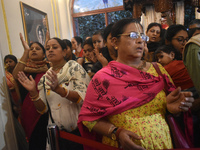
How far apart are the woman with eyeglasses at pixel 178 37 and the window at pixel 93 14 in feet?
17.7

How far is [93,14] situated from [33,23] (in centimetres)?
308

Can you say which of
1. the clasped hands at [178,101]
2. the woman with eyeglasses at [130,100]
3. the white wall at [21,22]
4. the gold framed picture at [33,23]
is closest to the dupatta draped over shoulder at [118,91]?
the woman with eyeglasses at [130,100]

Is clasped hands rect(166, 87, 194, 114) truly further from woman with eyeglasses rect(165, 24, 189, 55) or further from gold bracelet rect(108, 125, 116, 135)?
woman with eyeglasses rect(165, 24, 189, 55)

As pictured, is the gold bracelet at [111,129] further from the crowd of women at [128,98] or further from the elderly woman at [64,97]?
the elderly woman at [64,97]

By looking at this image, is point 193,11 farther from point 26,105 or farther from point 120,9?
point 26,105

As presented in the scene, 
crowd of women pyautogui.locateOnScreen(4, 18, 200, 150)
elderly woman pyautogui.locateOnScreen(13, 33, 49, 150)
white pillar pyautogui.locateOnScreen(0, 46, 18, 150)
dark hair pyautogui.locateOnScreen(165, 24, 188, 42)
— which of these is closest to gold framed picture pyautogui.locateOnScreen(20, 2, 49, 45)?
elderly woman pyautogui.locateOnScreen(13, 33, 49, 150)

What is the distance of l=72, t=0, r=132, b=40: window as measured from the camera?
283 inches

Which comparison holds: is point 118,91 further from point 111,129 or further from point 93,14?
point 93,14

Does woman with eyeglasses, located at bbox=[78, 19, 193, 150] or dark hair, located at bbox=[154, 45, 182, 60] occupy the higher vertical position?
dark hair, located at bbox=[154, 45, 182, 60]

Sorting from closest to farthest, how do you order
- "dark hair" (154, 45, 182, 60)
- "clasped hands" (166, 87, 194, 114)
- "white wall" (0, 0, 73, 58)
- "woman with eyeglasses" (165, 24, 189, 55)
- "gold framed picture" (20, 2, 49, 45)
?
"clasped hands" (166, 87, 194, 114)
"dark hair" (154, 45, 182, 60)
"woman with eyeglasses" (165, 24, 189, 55)
"white wall" (0, 0, 73, 58)
"gold framed picture" (20, 2, 49, 45)

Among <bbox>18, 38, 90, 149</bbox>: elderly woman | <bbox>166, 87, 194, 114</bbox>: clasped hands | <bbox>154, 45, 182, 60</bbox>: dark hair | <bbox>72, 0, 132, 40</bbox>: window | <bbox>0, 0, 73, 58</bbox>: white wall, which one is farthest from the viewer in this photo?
<bbox>72, 0, 132, 40</bbox>: window

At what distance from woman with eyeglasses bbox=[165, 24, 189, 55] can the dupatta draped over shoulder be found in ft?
3.04

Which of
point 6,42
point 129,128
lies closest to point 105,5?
point 6,42

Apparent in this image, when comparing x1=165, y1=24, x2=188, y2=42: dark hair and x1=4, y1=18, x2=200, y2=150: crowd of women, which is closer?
x1=4, y1=18, x2=200, y2=150: crowd of women
